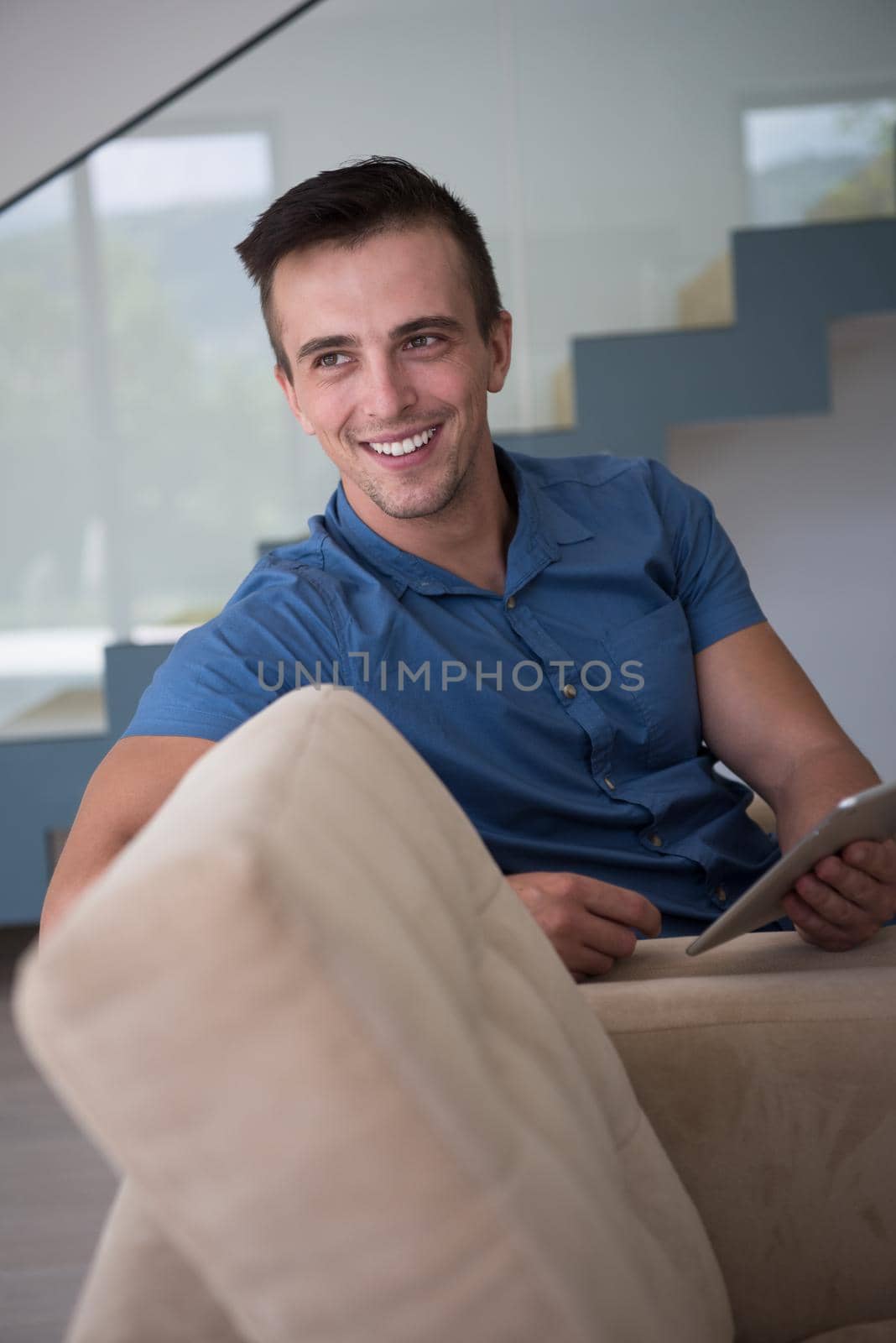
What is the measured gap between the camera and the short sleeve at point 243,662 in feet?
4.29

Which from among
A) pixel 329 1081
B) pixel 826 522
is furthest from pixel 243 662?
pixel 826 522

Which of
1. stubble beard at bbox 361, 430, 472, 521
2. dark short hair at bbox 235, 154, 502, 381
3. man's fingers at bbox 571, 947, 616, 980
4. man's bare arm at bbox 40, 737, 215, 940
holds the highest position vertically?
dark short hair at bbox 235, 154, 502, 381

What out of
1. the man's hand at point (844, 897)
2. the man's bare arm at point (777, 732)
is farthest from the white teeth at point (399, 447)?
the man's hand at point (844, 897)

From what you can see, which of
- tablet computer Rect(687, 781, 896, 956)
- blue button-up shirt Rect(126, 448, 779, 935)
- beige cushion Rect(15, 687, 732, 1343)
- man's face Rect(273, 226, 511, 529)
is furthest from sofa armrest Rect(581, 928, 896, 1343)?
man's face Rect(273, 226, 511, 529)

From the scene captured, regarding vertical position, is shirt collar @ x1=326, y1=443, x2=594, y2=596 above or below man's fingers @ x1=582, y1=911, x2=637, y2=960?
above

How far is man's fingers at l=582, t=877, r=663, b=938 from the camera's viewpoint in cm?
111

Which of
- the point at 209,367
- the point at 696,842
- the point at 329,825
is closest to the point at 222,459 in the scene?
the point at 209,367

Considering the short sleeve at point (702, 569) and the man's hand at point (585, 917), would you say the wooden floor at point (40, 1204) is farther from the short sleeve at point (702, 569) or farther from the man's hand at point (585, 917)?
the short sleeve at point (702, 569)

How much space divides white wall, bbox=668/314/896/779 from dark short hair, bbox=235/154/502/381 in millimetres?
1830

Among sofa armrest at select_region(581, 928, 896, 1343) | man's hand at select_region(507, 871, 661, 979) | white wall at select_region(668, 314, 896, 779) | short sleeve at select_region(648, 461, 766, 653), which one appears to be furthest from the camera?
white wall at select_region(668, 314, 896, 779)

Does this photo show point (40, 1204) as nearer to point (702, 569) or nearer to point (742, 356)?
point (702, 569)

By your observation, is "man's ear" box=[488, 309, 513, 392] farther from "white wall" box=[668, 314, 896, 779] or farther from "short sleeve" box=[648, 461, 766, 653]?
"white wall" box=[668, 314, 896, 779]

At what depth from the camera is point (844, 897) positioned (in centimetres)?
107

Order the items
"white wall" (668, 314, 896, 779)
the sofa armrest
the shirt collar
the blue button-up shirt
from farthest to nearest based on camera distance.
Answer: "white wall" (668, 314, 896, 779)
the shirt collar
the blue button-up shirt
the sofa armrest
